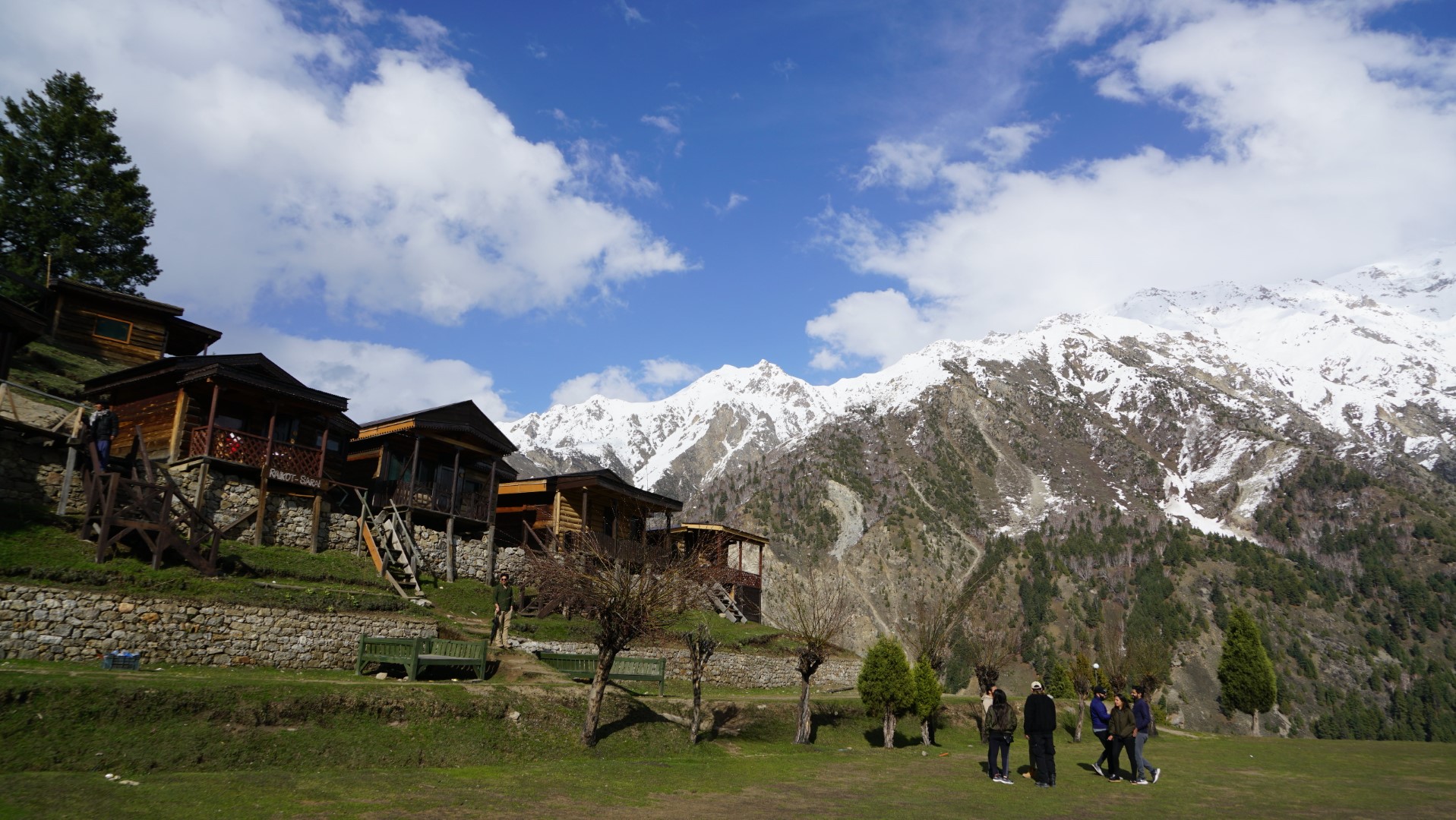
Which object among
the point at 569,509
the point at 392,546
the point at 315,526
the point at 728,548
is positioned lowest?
the point at 392,546

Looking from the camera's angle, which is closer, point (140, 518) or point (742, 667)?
point (140, 518)

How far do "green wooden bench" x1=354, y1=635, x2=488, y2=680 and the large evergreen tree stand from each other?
34005mm

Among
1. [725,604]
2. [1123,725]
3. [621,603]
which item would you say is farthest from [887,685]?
[725,604]

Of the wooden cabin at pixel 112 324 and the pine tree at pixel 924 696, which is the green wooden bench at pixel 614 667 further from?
the wooden cabin at pixel 112 324

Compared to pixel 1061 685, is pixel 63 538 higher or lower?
higher

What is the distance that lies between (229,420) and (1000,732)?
27097mm

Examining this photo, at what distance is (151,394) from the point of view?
2945 cm

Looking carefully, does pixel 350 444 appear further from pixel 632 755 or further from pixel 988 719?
pixel 988 719

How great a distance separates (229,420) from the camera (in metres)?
29.8

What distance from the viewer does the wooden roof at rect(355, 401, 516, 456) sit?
34.7 meters

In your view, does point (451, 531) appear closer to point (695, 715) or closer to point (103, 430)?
point (103, 430)

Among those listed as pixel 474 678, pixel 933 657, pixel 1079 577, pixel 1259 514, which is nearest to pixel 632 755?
pixel 474 678

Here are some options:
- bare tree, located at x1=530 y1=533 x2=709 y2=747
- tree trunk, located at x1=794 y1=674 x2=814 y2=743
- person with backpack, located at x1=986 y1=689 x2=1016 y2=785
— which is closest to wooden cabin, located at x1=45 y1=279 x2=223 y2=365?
bare tree, located at x1=530 y1=533 x2=709 y2=747

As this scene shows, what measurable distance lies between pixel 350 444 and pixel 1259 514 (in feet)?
528
